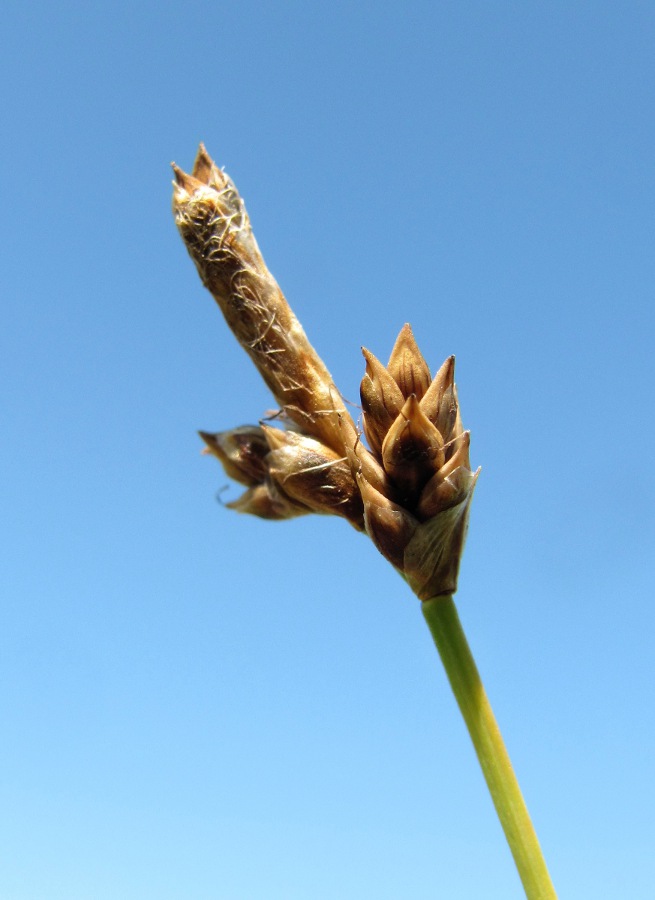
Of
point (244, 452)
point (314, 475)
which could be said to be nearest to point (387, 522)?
point (314, 475)

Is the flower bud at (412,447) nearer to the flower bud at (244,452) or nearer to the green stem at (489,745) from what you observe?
the green stem at (489,745)

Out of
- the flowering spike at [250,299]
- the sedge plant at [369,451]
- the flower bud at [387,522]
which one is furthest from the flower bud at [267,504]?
the flower bud at [387,522]

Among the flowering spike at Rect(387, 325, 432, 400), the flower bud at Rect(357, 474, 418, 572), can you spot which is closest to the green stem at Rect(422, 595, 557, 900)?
the flower bud at Rect(357, 474, 418, 572)

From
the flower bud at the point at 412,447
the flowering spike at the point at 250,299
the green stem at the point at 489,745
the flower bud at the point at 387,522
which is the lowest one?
the green stem at the point at 489,745

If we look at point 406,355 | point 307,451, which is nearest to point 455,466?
point 406,355

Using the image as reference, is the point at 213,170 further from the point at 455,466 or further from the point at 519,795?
the point at 519,795

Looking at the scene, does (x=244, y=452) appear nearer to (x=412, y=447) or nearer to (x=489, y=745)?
(x=412, y=447)
